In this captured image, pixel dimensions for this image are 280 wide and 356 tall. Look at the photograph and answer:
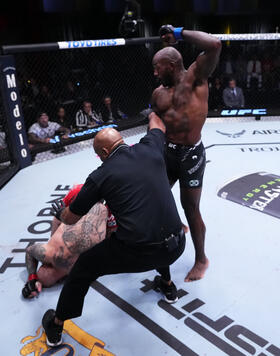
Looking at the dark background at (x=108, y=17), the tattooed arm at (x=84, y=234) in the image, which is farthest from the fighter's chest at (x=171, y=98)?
the dark background at (x=108, y=17)

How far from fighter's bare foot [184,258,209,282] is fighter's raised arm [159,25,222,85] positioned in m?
1.17

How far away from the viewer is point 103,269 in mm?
1699

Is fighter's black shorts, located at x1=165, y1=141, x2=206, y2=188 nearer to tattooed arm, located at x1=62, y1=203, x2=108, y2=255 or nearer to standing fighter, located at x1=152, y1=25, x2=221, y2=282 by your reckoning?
standing fighter, located at x1=152, y1=25, x2=221, y2=282

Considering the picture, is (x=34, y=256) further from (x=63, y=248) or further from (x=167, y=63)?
(x=167, y=63)

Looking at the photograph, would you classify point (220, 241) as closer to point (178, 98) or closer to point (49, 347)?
point (178, 98)

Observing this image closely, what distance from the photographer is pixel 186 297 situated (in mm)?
2180

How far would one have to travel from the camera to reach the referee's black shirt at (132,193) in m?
1.61

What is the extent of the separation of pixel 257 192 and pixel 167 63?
5.83ft

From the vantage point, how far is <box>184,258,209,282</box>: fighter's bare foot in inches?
91.7

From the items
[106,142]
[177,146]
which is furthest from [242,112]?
[106,142]

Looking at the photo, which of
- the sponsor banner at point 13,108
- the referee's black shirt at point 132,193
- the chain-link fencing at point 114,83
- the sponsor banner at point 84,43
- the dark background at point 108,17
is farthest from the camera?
the dark background at point 108,17

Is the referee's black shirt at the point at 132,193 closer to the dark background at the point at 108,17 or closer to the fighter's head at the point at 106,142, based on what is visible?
the fighter's head at the point at 106,142

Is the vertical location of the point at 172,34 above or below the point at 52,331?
above

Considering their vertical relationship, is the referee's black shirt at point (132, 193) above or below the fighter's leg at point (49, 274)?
above
